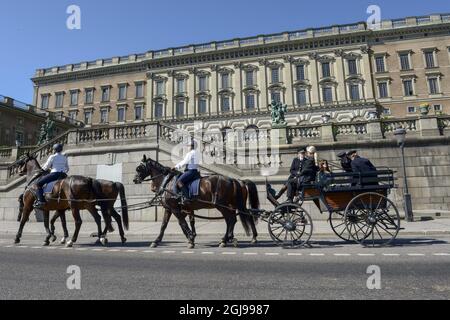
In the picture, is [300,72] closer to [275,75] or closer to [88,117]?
[275,75]

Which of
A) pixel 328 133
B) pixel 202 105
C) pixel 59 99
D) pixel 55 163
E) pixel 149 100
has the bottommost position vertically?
pixel 55 163

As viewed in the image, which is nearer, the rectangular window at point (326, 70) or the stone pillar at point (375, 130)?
the stone pillar at point (375, 130)

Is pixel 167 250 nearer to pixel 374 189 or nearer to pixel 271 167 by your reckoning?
pixel 374 189

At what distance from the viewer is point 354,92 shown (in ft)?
177

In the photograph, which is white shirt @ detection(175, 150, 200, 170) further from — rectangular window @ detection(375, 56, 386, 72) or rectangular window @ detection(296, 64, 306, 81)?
rectangular window @ detection(375, 56, 386, 72)

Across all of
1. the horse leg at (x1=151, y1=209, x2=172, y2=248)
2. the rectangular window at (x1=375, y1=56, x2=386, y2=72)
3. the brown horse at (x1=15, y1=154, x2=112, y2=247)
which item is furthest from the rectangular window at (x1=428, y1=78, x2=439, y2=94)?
the brown horse at (x1=15, y1=154, x2=112, y2=247)

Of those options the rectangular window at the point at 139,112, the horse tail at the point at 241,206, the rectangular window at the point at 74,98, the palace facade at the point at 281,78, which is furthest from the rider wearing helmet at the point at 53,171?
the rectangular window at the point at 74,98

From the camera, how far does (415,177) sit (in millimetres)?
17250

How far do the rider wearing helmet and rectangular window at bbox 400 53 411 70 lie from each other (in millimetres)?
59196

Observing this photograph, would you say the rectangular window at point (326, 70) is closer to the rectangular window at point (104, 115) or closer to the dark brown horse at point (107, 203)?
the rectangular window at point (104, 115)

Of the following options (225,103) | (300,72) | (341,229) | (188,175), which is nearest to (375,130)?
(341,229)

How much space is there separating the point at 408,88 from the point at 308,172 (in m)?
55.4

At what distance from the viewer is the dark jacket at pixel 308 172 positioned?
8086 mm

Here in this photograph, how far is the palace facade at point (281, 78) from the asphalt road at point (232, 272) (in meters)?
49.3
